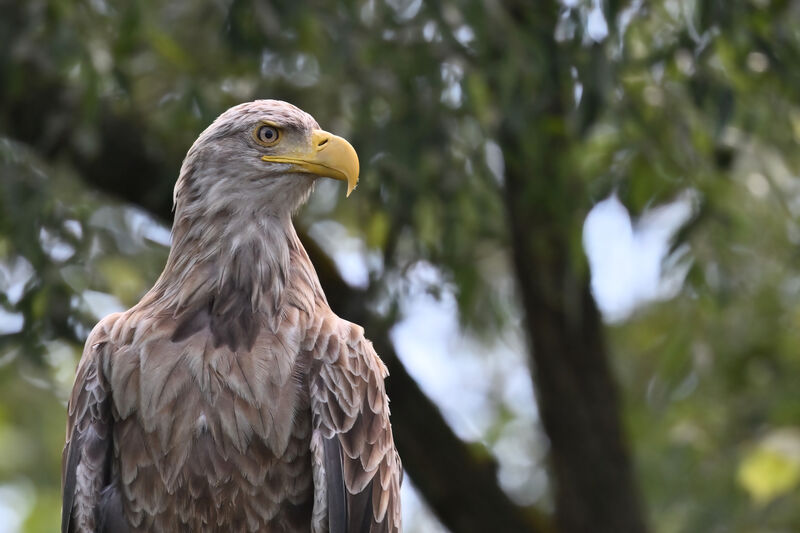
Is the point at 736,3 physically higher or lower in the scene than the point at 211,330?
higher

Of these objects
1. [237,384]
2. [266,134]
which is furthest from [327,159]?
[237,384]

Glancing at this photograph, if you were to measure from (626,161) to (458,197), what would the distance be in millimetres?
909

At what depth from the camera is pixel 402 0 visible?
5828 mm

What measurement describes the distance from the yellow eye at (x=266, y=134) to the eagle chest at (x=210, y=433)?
75 cm

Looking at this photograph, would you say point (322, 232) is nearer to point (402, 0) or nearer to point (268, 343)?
point (402, 0)

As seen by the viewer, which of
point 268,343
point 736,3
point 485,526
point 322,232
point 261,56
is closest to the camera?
point 268,343

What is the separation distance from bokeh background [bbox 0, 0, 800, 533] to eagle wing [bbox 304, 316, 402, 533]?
1.65 metres

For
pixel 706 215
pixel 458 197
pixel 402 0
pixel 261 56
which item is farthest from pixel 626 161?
pixel 261 56

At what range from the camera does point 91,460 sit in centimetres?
408

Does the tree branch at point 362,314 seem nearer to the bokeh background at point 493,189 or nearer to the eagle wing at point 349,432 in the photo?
the bokeh background at point 493,189

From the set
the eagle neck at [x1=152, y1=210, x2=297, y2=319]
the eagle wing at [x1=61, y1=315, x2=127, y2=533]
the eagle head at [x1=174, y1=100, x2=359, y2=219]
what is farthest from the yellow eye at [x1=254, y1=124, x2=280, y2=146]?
the eagle wing at [x1=61, y1=315, x2=127, y2=533]

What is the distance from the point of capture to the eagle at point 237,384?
396 cm

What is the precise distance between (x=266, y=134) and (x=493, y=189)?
7.65 feet

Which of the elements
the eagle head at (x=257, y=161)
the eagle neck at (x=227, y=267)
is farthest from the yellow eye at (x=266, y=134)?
the eagle neck at (x=227, y=267)
